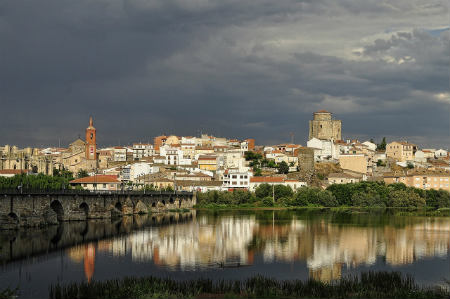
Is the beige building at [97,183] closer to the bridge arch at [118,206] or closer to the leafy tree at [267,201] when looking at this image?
the bridge arch at [118,206]

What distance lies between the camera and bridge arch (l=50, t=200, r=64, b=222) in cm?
5850

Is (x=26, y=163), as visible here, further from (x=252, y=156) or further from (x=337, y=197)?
(x=337, y=197)

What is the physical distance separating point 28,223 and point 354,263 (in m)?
30.7

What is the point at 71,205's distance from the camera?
197 feet

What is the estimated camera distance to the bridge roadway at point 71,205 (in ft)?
162

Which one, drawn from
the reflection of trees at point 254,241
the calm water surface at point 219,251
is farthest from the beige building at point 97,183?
the calm water surface at point 219,251

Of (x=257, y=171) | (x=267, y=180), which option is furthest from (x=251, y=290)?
(x=257, y=171)

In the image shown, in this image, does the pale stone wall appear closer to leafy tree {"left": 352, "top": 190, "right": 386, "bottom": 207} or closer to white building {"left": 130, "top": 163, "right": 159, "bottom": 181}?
white building {"left": 130, "top": 163, "right": 159, "bottom": 181}

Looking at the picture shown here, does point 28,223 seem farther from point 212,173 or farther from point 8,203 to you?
point 212,173

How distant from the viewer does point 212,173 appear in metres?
115

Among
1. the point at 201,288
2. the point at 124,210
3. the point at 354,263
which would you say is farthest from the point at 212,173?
the point at 201,288

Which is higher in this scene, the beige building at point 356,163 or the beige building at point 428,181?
the beige building at point 356,163

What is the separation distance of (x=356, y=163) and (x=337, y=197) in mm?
28116

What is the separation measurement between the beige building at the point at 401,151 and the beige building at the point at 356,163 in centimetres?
2167
